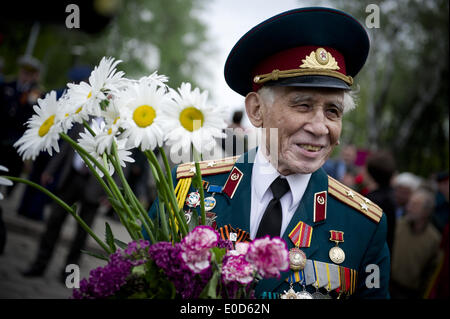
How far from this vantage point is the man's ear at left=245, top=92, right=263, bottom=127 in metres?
2.18

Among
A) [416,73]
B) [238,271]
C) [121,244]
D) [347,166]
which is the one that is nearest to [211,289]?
[238,271]

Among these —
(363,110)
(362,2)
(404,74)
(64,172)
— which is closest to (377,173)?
(64,172)

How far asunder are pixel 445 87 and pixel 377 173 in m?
16.2

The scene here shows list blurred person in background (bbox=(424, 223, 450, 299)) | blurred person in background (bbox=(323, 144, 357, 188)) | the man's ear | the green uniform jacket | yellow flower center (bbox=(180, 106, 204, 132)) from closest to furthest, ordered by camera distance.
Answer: yellow flower center (bbox=(180, 106, 204, 132)) < the green uniform jacket < the man's ear < blurred person in background (bbox=(424, 223, 450, 299)) < blurred person in background (bbox=(323, 144, 357, 188))

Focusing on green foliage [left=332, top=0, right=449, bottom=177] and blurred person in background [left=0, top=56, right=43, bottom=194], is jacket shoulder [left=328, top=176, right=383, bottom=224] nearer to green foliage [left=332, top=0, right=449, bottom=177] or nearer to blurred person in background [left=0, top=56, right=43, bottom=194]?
blurred person in background [left=0, top=56, right=43, bottom=194]

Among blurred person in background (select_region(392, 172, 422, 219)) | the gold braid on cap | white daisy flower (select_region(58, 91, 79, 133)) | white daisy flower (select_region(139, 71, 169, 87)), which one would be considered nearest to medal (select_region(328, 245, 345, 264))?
the gold braid on cap

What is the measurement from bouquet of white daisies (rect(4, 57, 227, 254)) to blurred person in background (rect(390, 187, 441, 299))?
4406 mm

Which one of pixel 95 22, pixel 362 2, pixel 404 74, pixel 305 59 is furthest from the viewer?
pixel 404 74

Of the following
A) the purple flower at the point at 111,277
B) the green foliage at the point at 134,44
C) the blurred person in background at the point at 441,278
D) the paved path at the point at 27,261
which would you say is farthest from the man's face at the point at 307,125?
the green foliage at the point at 134,44

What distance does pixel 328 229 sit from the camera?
2.01m

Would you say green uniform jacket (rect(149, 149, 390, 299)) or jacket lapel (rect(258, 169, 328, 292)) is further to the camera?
green uniform jacket (rect(149, 149, 390, 299))

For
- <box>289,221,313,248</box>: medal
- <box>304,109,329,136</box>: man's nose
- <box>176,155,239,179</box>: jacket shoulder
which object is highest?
<box>304,109,329,136</box>: man's nose

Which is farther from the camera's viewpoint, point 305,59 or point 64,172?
point 64,172
